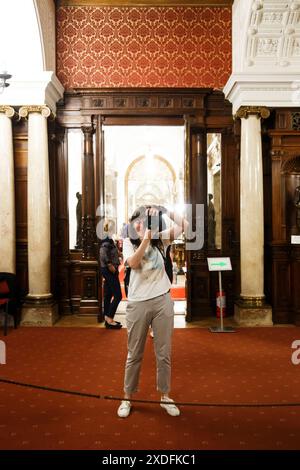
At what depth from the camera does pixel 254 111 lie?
24.3 feet

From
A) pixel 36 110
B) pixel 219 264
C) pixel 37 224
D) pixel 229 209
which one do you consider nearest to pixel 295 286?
pixel 219 264

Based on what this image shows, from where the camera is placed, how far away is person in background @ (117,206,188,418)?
3588 mm

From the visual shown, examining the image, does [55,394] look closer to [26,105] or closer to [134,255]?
[134,255]

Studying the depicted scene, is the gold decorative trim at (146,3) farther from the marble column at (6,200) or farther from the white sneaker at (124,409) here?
the white sneaker at (124,409)

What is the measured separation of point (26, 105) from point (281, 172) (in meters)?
4.46

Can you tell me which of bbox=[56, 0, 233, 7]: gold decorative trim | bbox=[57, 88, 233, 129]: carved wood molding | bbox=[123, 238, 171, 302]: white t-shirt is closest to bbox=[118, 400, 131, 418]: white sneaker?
bbox=[123, 238, 171, 302]: white t-shirt

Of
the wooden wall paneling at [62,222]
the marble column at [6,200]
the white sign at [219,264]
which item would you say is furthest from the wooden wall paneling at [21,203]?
the white sign at [219,264]

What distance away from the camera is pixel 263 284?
756 cm

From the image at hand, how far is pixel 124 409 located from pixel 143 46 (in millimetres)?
6522

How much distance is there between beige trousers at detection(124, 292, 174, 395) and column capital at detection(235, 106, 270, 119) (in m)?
4.76
